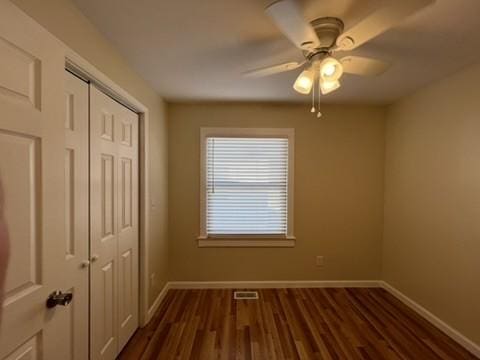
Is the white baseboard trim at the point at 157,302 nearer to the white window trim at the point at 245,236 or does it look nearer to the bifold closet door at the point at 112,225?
the bifold closet door at the point at 112,225

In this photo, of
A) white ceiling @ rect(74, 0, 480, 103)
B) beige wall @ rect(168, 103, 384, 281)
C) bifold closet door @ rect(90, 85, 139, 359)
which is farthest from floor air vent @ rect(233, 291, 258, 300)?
white ceiling @ rect(74, 0, 480, 103)

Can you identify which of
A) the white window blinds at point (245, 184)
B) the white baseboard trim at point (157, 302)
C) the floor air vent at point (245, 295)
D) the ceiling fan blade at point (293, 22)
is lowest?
Result: the floor air vent at point (245, 295)

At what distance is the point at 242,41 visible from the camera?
1.83 m

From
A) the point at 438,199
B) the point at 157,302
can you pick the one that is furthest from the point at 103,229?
the point at 438,199

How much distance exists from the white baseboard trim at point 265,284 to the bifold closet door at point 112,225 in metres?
1.01

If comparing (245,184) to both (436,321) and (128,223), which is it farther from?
(436,321)

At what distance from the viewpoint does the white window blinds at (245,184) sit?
3.42 meters

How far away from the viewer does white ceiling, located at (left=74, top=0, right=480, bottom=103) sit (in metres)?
1.48

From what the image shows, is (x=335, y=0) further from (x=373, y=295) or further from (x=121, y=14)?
(x=373, y=295)

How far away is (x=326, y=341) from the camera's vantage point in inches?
92.0

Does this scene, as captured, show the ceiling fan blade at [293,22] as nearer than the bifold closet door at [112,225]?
Yes

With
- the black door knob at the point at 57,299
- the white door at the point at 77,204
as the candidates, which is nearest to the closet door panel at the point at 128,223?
the white door at the point at 77,204

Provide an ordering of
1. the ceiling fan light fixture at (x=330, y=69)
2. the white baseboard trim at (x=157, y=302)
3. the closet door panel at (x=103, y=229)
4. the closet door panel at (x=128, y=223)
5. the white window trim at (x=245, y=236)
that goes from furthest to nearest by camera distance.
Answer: the white window trim at (x=245, y=236), the white baseboard trim at (x=157, y=302), the closet door panel at (x=128, y=223), the closet door panel at (x=103, y=229), the ceiling fan light fixture at (x=330, y=69)

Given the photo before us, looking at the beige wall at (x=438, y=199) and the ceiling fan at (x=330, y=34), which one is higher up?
the ceiling fan at (x=330, y=34)
